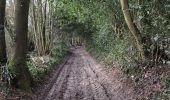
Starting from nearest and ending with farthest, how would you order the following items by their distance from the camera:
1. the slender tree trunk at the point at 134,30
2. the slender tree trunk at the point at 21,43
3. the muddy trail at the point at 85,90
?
the muddy trail at the point at 85,90 → the slender tree trunk at the point at 21,43 → the slender tree trunk at the point at 134,30

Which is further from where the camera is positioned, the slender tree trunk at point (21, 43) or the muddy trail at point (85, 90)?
the slender tree trunk at point (21, 43)

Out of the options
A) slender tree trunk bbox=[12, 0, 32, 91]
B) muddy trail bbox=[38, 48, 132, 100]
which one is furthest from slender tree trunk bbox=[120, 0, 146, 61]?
slender tree trunk bbox=[12, 0, 32, 91]

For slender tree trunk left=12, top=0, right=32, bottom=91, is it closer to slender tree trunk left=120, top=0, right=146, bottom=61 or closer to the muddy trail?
the muddy trail

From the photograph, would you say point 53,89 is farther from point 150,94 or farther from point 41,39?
point 41,39

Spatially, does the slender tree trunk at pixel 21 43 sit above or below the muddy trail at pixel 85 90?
above

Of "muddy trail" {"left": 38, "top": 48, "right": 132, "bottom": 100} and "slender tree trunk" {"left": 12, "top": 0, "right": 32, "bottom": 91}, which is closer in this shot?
"muddy trail" {"left": 38, "top": 48, "right": 132, "bottom": 100}

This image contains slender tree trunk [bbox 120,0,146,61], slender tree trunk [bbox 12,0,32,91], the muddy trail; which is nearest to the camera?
the muddy trail

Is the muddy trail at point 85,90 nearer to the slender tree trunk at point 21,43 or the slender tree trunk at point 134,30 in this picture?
the slender tree trunk at point 21,43

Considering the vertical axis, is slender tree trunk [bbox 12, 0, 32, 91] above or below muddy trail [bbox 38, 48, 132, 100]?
above

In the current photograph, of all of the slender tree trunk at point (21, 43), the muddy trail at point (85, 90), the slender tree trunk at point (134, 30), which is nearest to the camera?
the muddy trail at point (85, 90)

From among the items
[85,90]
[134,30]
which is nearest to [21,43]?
[85,90]

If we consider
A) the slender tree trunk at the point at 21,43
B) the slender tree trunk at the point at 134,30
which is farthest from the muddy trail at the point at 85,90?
the slender tree trunk at the point at 134,30

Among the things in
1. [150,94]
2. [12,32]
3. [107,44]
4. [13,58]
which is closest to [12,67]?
[13,58]

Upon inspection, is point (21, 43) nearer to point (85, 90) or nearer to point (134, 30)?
point (85, 90)
